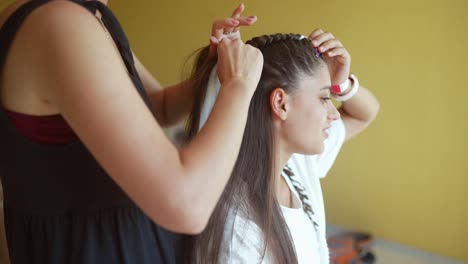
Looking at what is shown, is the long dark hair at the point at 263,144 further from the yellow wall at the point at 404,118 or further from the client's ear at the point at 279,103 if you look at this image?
the yellow wall at the point at 404,118

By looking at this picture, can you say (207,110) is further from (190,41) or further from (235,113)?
(190,41)

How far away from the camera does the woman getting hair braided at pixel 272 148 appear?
0.88 metres

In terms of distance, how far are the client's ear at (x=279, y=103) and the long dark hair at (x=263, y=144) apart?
12 mm

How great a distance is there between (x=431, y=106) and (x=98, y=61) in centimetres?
122

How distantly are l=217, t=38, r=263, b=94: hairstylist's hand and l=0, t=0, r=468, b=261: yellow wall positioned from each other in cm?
89

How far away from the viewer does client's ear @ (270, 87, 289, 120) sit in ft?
3.01

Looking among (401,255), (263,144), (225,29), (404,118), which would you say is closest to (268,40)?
(225,29)

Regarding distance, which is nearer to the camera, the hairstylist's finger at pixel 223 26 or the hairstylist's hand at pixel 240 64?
the hairstylist's hand at pixel 240 64

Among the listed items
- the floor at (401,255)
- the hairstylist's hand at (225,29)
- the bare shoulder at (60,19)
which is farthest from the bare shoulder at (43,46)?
the floor at (401,255)

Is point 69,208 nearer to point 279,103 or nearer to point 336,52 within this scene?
point 279,103

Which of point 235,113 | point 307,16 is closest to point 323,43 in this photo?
point 235,113

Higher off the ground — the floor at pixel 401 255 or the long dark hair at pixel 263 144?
the long dark hair at pixel 263 144

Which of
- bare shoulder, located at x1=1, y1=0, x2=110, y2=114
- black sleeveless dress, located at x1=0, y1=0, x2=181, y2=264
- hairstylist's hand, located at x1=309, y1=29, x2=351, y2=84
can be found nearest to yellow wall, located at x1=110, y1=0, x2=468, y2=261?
hairstylist's hand, located at x1=309, y1=29, x2=351, y2=84

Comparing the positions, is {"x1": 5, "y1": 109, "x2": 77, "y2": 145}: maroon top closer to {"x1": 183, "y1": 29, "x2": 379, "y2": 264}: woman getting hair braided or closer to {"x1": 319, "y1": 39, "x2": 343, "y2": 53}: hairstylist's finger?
{"x1": 183, "y1": 29, "x2": 379, "y2": 264}: woman getting hair braided
